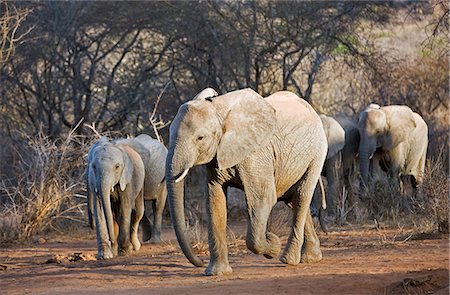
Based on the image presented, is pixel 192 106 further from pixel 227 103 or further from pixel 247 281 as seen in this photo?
pixel 247 281

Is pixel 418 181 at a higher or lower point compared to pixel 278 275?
higher

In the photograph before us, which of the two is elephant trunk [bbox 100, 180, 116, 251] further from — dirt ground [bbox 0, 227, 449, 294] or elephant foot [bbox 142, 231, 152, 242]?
elephant foot [bbox 142, 231, 152, 242]

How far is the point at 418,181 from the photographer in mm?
18344

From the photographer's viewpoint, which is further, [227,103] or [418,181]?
[418,181]

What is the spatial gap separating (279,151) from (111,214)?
2743 millimetres

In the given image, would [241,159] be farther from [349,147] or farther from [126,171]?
[349,147]

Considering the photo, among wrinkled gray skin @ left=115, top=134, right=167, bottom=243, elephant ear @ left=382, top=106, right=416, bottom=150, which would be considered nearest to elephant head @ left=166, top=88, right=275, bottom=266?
wrinkled gray skin @ left=115, top=134, right=167, bottom=243

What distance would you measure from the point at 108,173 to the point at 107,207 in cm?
44

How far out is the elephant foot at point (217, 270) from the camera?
9406 millimetres

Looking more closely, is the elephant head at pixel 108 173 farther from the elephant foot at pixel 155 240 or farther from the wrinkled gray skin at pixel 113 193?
the elephant foot at pixel 155 240

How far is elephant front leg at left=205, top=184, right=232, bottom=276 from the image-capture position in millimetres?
9414

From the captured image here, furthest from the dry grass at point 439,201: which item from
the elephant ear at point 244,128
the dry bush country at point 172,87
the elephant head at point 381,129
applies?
the elephant head at point 381,129

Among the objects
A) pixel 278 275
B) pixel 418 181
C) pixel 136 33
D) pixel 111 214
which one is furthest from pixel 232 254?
pixel 136 33

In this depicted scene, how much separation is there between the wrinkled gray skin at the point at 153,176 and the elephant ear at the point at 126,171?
796 mm
